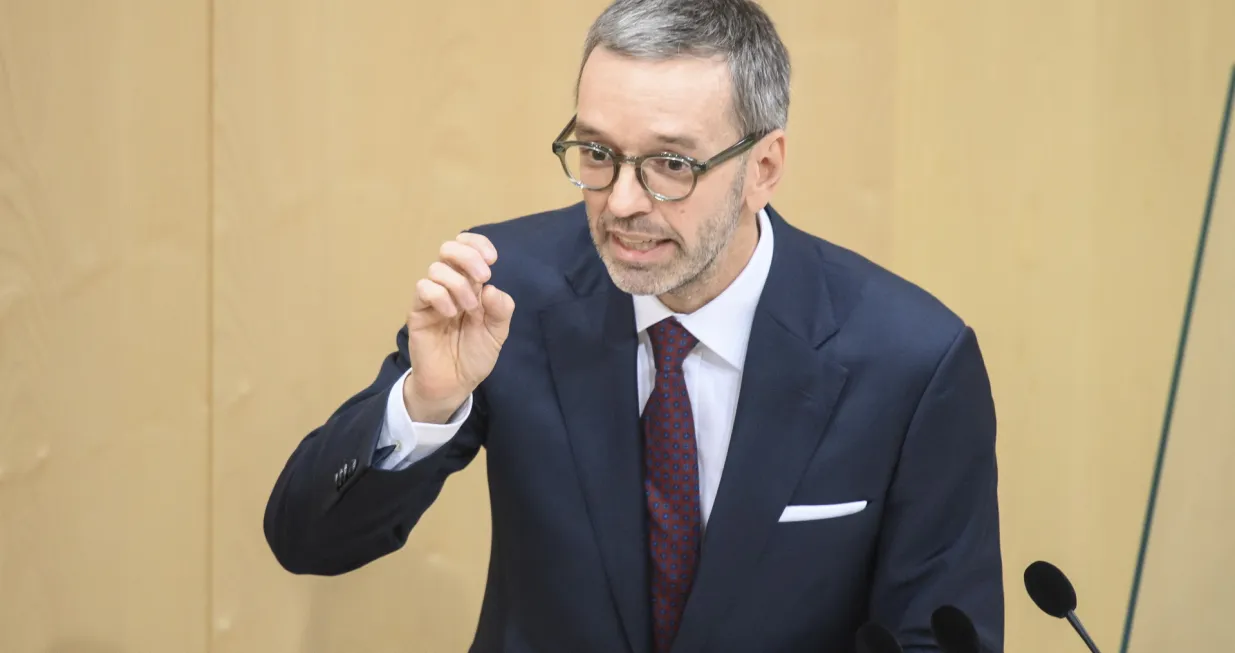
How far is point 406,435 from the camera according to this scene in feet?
4.97

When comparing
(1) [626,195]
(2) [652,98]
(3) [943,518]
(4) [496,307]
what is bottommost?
(3) [943,518]

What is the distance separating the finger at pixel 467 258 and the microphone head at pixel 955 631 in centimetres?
58

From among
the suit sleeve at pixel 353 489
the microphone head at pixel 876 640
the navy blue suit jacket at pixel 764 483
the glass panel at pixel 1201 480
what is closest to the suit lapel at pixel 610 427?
the navy blue suit jacket at pixel 764 483

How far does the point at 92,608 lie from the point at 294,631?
1.20 feet

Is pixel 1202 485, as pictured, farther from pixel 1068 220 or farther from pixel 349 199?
pixel 349 199

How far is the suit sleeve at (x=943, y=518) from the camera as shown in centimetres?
161

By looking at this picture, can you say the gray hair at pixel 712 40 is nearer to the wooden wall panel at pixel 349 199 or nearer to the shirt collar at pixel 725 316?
the shirt collar at pixel 725 316

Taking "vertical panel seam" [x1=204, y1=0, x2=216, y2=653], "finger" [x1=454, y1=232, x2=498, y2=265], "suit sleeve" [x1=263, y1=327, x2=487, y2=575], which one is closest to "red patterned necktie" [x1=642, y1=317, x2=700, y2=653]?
"suit sleeve" [x1=263, y1=327, x2=487, y2=575]

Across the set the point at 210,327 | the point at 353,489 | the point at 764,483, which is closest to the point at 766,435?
the point at 764,483

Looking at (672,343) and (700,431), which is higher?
(672,343)

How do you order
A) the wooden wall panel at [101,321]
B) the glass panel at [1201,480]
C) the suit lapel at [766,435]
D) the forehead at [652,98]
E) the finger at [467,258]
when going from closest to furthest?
the glass panel at [1201,480]
the finger at [467,258]
the forehead at [652,98]
the suit lapel at [766,435]
the wooden wall panel at [101,321]

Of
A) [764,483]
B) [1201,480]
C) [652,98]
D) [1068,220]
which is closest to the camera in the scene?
[1201,480]

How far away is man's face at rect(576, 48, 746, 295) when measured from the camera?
1502mm

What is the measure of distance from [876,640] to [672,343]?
528 millimetres
